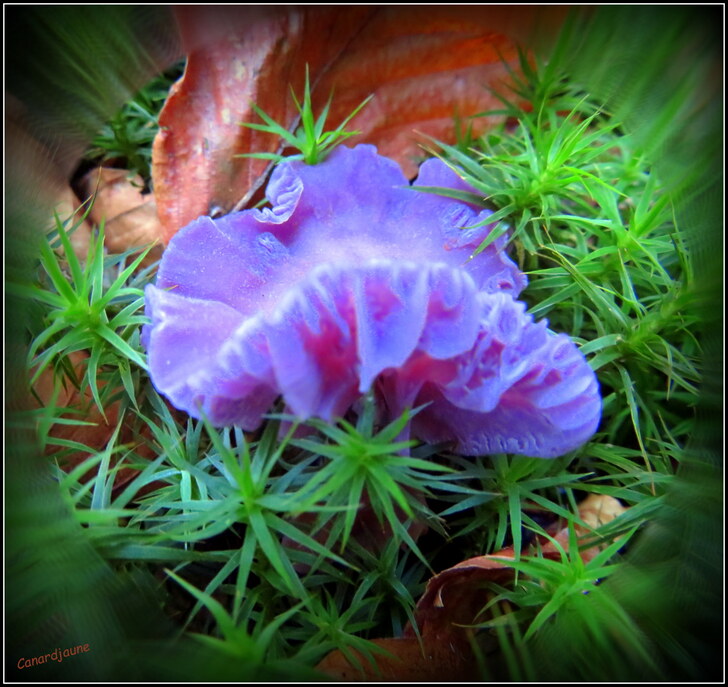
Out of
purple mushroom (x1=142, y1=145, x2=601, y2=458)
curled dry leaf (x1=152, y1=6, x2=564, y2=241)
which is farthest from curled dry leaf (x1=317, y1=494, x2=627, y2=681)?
curled dry leaf (x1=152, y1=6, x2=564, y2=241)

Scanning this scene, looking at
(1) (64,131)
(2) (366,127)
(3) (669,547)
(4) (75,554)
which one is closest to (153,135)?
(1) (64,131)

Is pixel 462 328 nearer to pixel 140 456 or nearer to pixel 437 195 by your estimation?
pixel 437 195

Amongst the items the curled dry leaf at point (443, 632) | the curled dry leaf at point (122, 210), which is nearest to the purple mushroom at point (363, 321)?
the curled dry leaf at point (443, 632)

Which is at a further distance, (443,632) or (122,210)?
(122,210)

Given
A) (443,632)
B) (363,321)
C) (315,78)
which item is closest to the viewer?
(363,321)

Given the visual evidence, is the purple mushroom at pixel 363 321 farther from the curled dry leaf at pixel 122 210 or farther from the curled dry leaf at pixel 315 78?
the curled dry leaf at pixel 122 210

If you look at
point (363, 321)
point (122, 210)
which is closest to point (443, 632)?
point (363, 321)

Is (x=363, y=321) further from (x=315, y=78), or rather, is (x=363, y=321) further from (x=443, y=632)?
(x=315, y=78)
